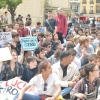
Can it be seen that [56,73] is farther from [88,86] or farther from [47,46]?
[47,46]

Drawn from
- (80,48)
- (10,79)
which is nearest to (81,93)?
(10,79)

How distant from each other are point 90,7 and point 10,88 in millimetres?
84758

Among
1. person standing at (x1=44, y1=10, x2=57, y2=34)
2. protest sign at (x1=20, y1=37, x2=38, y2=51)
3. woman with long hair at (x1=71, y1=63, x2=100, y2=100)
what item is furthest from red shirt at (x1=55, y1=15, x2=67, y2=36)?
woman with long hair at (x1=71, y1=63, x2=100, y2=100)

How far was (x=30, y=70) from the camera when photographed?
8.63 meters

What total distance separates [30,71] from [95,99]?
6.97 ft

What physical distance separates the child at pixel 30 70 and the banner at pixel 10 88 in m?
0.96

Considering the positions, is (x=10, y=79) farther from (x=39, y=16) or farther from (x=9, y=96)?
(x=39, y=16)

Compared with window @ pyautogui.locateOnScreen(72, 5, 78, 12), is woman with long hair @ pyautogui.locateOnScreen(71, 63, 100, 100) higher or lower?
higher

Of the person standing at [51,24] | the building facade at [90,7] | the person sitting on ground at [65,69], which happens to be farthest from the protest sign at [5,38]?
the building facade at [90,7]

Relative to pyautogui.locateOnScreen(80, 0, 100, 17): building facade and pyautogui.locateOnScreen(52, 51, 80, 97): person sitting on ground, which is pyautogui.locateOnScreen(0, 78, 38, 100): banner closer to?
pyautogui.locateOnScreen(52, 51, 80, 97): person sitting on ground

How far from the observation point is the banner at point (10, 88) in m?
7.48

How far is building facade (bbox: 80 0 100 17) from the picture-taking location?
8969 centimetres

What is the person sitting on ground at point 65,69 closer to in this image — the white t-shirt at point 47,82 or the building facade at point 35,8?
the white t-shirt at point 47,82

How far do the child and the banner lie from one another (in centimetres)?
96
